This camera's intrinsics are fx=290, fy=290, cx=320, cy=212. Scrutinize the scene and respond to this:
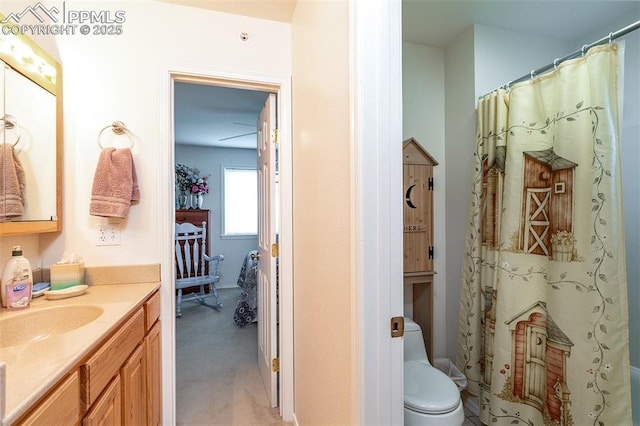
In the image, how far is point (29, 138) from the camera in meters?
1.24

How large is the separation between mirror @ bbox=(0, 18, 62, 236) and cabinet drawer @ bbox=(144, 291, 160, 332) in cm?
56

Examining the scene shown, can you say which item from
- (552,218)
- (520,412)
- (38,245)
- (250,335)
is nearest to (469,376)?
(520,412)

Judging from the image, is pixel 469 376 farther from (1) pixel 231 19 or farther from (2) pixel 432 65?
(1) pixel 231 19

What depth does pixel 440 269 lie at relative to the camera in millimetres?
2117

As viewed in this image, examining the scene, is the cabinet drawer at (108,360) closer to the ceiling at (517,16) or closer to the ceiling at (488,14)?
the ceiling at (488,14)

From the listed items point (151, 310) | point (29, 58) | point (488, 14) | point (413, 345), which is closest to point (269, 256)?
point (151, 310)

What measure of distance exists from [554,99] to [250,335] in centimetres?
305

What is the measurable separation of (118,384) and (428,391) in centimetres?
132

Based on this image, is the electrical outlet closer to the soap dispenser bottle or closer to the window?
the soap dispenser bottle

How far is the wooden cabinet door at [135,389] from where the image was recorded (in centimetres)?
110

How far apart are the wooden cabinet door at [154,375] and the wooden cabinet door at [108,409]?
0.98 ft

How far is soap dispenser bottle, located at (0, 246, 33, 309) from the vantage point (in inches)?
43.4

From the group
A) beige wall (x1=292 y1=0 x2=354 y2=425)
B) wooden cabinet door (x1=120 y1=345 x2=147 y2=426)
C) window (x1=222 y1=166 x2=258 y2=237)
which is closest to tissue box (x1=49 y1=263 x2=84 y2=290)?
wooden cabinet door (x1=120 y1=345 x2=147 y2=426)

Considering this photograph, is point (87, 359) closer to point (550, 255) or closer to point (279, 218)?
point (279, 218)
